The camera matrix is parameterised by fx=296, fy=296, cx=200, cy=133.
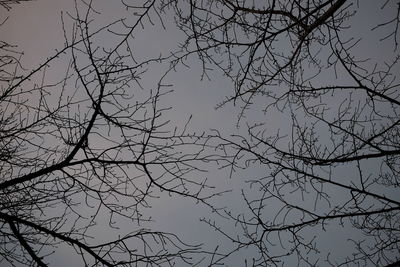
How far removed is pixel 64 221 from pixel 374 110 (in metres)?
3.52

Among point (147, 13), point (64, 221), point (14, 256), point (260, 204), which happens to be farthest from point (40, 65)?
point (260, 204)

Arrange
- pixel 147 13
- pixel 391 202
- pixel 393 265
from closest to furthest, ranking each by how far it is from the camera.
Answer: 1. pixel 393 265
2. pixel 147 13
3. pixel 391 202

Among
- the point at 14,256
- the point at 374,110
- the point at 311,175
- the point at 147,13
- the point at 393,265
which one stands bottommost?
the point at 393,265

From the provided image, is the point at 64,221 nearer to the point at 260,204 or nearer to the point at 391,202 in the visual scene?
the point at 260,204

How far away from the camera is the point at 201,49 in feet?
10.8

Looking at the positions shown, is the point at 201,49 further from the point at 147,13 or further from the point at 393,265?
the point at 393,265

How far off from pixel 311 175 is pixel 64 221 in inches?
107

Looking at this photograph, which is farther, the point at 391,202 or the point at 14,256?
the point at 14,256

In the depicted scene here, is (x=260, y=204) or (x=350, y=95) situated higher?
(x=350, y=95)

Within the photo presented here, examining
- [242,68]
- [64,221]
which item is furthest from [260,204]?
[64,221]

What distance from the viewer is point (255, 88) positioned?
131 inches

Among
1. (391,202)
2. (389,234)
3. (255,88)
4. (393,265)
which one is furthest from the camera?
(389,234)

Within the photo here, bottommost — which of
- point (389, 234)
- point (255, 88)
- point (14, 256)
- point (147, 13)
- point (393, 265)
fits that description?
point (393, 265)

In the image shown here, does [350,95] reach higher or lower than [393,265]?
higher
